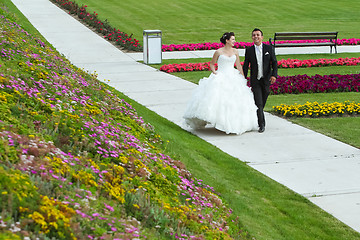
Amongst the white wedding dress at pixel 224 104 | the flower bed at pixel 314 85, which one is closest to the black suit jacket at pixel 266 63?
the white wedding dress at pixel 224 104

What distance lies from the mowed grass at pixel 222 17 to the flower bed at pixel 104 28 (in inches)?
38.5

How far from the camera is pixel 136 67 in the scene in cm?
1947

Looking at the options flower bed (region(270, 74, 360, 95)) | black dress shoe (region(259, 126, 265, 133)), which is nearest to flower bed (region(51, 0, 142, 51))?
flower bed (region(270, 74, 360, 95))

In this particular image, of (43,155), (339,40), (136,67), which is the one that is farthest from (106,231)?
(339,40)

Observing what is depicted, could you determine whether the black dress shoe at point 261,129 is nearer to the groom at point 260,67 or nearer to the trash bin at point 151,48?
the groom at point 260,67

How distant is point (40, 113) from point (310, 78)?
1064 centimetres

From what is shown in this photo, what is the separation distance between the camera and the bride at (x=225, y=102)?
10.9 m

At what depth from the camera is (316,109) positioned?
1269 cm

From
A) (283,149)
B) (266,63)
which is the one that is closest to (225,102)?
(266,63)

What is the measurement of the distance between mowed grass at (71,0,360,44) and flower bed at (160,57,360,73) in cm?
663

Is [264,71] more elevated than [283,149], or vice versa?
[264,71]

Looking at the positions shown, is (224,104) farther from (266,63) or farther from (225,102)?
(266,63)

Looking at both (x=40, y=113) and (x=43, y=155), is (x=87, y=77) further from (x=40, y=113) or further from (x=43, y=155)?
(x=43, y=155)

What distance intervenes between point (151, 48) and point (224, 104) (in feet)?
31.7
